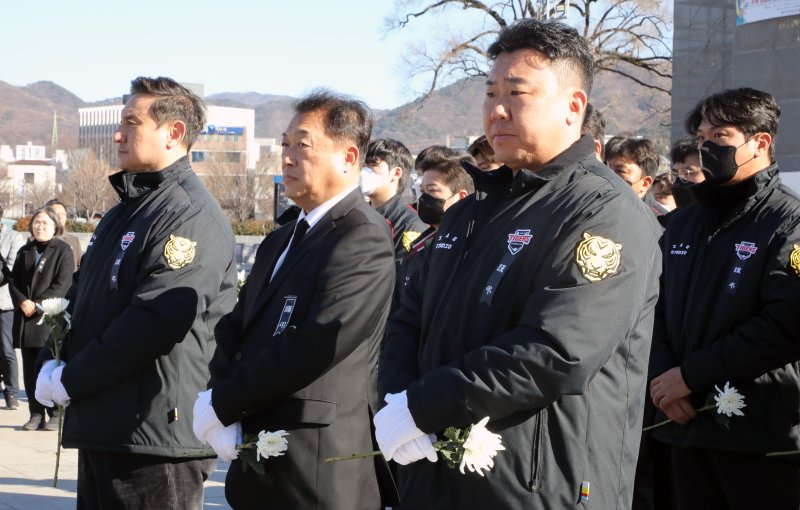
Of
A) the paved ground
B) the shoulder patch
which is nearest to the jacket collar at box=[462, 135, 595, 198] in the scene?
the shoulder patch

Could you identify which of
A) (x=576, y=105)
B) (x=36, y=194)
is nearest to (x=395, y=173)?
(x=576, y=105)

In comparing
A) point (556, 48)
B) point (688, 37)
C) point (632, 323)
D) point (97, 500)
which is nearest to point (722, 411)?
point (632, 323)

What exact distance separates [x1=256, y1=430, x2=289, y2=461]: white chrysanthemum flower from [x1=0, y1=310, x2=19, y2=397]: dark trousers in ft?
26.4

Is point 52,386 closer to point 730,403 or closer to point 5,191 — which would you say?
point 730,403

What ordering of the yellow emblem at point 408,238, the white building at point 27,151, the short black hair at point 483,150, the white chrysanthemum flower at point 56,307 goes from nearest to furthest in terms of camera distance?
A: the white chrysanthemum flower at point 56,307 → the short black hair at point 483,150 → the yellow emblem at point 408,238 → the white building at point 27,151

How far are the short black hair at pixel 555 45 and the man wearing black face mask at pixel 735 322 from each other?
5.09ft

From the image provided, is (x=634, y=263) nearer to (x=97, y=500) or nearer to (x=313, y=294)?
(x=313, y=294)

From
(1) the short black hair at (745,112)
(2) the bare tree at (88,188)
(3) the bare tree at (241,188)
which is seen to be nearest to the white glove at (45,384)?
(1) the short black hair at (745,112)

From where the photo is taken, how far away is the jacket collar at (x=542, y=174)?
116 inches

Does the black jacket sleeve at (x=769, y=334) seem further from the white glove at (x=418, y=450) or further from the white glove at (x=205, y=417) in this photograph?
the white glove at (x=205, y=417)

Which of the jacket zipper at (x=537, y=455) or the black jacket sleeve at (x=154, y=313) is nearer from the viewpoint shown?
→ the jacket zipper at (x=537, y=455)

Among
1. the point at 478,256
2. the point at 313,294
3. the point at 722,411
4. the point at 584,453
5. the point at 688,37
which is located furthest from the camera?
the point at 688,37

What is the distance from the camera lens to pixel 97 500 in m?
4.31

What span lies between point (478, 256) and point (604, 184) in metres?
0.42
